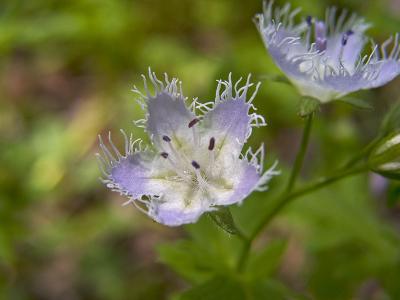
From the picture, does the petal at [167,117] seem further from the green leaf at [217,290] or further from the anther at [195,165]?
the green leaf at [217,290]

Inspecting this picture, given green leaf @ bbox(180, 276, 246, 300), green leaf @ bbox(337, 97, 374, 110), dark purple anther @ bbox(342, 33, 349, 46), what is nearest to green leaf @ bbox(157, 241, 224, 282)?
green leaf @ bbox(180, 276, 246, 300)

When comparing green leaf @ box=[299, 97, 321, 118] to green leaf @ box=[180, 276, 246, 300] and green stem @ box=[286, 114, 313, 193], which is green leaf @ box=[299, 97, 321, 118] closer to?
green stem @ box=[286, 114, 313, 193]

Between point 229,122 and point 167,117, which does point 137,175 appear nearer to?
point 167,117

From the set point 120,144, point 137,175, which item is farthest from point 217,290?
point 120,144

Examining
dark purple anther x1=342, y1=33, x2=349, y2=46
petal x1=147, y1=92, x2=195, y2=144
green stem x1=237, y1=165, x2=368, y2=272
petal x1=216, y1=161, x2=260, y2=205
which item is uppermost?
dark purple anther x1=342, y1=33, x2=349, y2=46

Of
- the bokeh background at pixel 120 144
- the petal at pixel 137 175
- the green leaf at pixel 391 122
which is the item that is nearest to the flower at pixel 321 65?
the green leaf at pixel 391 122

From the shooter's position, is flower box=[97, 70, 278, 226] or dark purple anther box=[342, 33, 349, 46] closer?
flower box=[97, 70, 278, 226]

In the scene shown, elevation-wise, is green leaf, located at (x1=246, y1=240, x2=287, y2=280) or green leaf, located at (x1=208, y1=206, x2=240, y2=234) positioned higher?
green leaf, located at (x1=208, y1=206, x2=240, y2=234)

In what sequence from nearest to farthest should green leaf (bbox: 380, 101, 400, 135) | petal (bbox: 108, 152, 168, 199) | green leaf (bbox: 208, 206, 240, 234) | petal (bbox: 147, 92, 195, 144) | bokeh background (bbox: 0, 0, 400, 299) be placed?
green leaf (bbox: 208, 206, 240, 234)
petal (bbox: 108, 152, 168, 199)
petal (bbox: 147, 92, 195, 144)
green leaf (bbox: 380, 101, 400, 135)
bokeh background (bbox: 0, 0, 400, 299)
